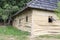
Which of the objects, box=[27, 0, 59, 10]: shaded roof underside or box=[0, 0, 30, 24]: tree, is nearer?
box=[27, 0, 59, 10]: shaded roof underside

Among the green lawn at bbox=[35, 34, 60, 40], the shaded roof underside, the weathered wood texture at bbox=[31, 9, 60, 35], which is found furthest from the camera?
the weathered wood texture at bbox=[31, 9, 60, 35]

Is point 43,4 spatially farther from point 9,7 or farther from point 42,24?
point 9,7

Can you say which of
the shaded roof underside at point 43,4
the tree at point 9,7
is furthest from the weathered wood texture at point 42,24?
the tree at point 9,7

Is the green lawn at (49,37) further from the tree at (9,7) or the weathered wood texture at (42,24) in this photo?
the tree at (9,7)

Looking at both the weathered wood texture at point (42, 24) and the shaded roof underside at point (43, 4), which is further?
the weathered wood texture at point (42, 24)

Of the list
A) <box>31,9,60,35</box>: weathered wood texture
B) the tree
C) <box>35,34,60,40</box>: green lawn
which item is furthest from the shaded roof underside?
the tree

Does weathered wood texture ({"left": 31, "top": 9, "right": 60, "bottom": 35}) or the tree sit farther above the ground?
the tree

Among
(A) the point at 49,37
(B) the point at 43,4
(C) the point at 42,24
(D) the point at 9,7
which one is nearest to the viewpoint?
(A) the point at 49,37

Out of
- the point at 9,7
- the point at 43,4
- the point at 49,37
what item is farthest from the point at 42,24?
the point at 9,7

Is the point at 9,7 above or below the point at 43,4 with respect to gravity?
above

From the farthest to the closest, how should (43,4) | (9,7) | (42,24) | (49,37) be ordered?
(9,7) → (43,4) → (42,24) → (49,37)

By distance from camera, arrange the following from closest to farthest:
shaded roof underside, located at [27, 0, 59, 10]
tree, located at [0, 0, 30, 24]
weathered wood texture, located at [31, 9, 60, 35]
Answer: shaded roof underside, located at [27, 0, 59, 10], weathered wood texture, located at [31, 9, 60, 35], tree, located at [0, 0, 30, 24]

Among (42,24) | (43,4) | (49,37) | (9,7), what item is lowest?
(49,37)

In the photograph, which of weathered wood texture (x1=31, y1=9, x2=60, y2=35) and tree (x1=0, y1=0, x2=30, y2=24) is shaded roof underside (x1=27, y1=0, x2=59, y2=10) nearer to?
weathered wood texture (x1=31, y1=9, x2=60, y2=35)
